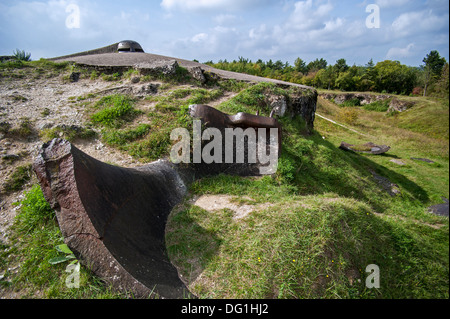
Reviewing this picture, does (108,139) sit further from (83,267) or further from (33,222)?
(83,267)

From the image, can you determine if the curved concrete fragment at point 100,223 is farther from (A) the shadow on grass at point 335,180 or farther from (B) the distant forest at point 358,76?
(B) the distant forest at point 358,76

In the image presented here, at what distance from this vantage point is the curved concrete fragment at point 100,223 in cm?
223

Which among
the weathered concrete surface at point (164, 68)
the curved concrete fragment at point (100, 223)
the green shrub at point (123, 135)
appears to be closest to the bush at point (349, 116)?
the weathered concrete surface at point (164, 68)

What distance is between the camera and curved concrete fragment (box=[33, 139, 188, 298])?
223 cm

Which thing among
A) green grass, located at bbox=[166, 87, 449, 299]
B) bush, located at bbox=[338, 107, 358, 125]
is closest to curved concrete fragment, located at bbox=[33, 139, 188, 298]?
green grass, located at bbox=[166, 87, 449, 299]

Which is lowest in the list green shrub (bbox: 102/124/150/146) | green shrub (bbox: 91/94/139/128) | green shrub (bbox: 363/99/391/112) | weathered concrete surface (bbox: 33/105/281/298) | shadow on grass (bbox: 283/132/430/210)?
shadow on grass (bbox: 283/132/430/210)

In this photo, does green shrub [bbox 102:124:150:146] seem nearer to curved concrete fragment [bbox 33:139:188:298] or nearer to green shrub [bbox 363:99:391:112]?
curved concrete fragment [bbox 33:139:188:298]

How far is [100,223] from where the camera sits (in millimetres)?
2330

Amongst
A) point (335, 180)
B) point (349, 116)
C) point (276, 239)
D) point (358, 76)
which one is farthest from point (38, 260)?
point (358, 76)

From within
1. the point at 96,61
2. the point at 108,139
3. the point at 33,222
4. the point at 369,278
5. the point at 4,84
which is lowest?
the point at 369,278

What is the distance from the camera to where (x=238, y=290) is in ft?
8.04

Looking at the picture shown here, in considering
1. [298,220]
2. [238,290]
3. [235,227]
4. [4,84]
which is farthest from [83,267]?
[4,84]

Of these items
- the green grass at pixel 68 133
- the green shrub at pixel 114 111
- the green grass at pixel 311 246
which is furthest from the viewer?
the green shrub at pixel 114 111
